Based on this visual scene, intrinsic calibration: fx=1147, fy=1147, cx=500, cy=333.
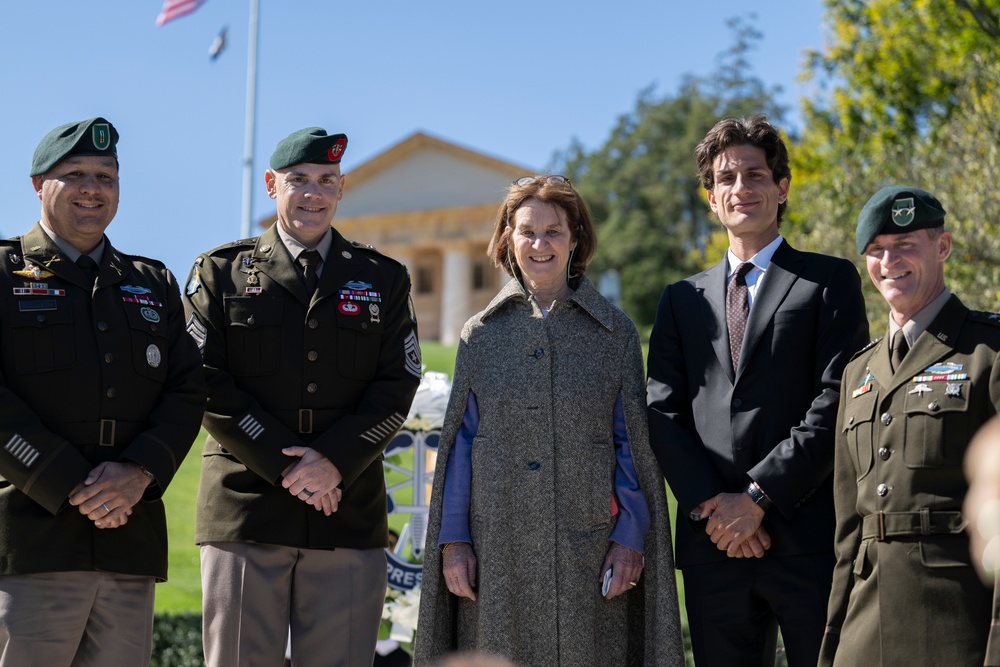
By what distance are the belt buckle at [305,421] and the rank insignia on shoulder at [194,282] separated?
2.23ft

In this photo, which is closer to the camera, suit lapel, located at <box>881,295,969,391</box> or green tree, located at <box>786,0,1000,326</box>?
suit lapel, located at <box>881,295,969,391</box>

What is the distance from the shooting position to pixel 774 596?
410 cm

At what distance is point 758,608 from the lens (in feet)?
13.7

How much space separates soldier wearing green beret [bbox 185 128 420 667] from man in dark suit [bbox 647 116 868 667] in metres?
1.16

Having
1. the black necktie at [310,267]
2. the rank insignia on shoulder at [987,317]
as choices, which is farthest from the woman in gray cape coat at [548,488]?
the rank insignia on shoulder at [987,317]

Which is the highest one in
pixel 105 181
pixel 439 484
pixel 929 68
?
pixel 929 68

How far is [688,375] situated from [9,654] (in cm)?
266

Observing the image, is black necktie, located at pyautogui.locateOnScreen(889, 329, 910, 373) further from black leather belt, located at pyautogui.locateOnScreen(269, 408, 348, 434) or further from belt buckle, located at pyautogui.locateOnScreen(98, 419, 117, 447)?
belt buckle, located at pyautogui.locateOnScreen(98, 419, 117, 447)

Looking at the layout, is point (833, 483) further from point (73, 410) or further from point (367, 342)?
point (73, 410)

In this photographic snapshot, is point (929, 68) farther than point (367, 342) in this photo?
Yes

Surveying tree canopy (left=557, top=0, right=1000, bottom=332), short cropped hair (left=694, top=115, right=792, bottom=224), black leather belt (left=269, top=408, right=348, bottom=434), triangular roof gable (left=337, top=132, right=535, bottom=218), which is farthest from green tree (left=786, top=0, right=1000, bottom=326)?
triangular roof gable (left=337, top=132, right=535, bottom=218)

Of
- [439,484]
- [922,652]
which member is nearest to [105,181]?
[439,484]

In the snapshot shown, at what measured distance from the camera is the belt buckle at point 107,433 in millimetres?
4227

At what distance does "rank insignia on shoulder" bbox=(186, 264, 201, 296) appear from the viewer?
4.68 meters
